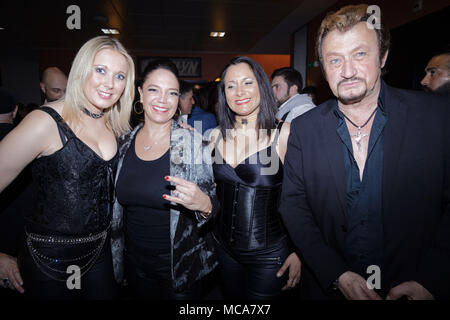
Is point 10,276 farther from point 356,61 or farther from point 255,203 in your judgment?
point 356,61

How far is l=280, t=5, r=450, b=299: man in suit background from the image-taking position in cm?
119

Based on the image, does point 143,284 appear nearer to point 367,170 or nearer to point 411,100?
point 367,170

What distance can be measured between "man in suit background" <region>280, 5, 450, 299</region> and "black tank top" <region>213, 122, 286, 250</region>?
11.5 inches

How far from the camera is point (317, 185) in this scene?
1381mm

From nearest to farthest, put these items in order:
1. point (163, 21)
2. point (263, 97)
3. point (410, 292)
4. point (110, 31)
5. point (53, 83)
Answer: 1. point (410, 292)
2. point (263, 97)
3. point (53, 83)
4. point (163, 21)
5. point (110, 31)

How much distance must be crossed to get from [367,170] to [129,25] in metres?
7.46

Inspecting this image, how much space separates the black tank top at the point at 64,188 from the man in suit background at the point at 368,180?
1152 mm

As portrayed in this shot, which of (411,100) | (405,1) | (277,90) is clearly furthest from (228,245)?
(405,1)

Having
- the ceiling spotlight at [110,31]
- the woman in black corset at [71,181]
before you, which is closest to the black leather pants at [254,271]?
the woman in black corset at [71,181]

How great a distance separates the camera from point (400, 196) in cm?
122

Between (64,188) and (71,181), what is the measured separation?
0.05m

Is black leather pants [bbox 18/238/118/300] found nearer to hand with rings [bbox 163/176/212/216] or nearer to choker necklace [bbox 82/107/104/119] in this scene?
hand with rings [bbox 163/176/212/216]

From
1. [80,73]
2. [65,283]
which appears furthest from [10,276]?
[80,73]

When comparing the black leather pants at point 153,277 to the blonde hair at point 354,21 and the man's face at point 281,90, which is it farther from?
the man's face at point 281,90
